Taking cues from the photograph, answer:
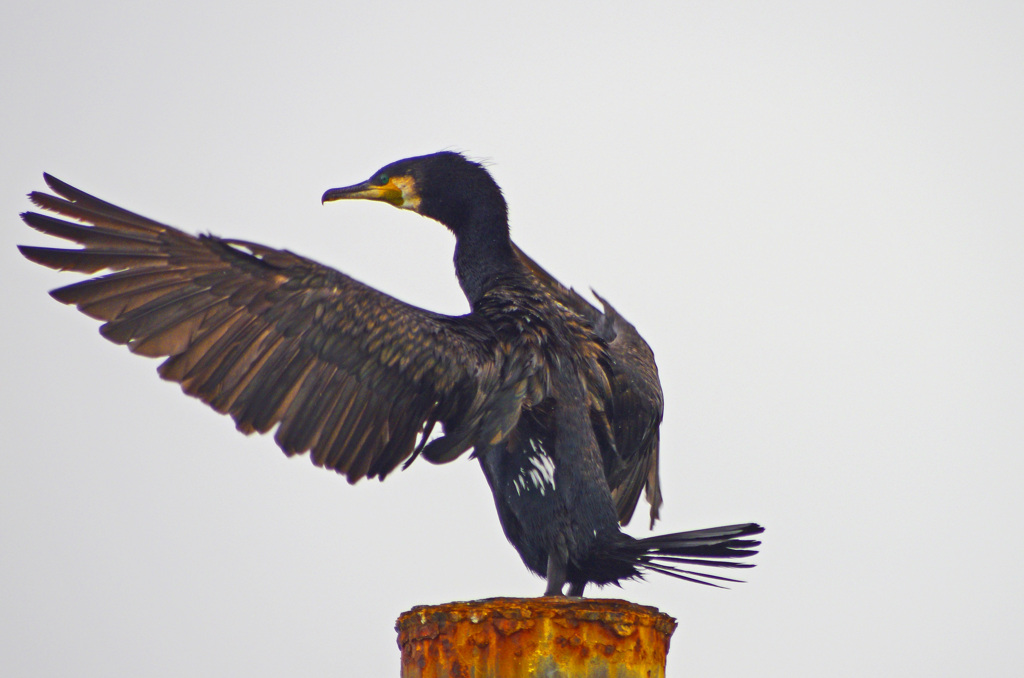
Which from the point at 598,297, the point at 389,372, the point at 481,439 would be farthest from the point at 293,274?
the point at 598,297

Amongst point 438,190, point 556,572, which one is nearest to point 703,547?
point 556,572

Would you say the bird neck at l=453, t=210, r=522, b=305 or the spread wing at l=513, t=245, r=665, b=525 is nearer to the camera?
the spread wing at l=513, t=245, r=665, b=525

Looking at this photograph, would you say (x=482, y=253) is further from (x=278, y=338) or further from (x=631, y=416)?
(x=278, y=338)

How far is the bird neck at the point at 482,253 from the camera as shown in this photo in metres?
4.65

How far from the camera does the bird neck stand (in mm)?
4648

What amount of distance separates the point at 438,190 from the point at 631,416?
54.5 inches

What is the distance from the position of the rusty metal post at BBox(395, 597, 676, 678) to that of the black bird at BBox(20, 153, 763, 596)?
27.5 inches

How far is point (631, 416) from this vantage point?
4.60 meters

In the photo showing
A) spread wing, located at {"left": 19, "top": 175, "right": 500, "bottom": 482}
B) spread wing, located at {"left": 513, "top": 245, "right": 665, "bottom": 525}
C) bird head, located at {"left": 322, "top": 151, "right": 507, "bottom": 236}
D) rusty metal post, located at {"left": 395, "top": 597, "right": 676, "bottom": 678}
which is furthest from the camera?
bird head, located at {"left": 322, "top": 151, "right": 507, "bottom": 236}

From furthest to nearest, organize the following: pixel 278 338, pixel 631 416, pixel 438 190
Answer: pixel 438 190
pixel 631 416
pixel 278 338

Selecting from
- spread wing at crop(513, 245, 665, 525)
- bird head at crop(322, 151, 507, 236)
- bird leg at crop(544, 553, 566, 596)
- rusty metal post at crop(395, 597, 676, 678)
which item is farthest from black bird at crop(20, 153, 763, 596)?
bird head at crop(322, 151, 507, 236)

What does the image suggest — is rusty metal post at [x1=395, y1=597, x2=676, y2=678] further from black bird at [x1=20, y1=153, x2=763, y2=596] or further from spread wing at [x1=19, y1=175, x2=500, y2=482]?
spread wing at [x1=19, y1=175, x2=500, y2=482]

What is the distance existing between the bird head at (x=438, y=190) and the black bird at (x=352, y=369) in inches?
35.8

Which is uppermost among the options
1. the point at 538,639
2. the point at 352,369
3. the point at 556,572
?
the point at 352,369
